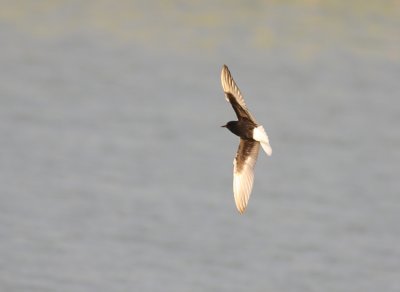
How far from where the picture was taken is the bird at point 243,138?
882cm

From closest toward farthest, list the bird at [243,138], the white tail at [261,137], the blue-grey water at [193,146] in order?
the white tail at [261,137] < the bird at [243,138] < the blue-grey water at [193,146]

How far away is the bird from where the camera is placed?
28.9 feet

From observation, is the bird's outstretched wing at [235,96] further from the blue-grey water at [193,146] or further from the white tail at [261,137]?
the blue-grey water at [193,146]

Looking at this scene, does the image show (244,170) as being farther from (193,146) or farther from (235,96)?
(193,146)

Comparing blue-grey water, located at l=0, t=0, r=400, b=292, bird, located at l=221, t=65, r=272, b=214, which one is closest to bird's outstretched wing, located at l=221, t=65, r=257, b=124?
bird, located at l=221, t=65, r=272, b=214

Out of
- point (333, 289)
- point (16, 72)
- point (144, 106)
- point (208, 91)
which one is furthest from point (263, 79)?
point (333, 289)

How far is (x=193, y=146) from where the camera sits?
14438 mm

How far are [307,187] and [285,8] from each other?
285 inches

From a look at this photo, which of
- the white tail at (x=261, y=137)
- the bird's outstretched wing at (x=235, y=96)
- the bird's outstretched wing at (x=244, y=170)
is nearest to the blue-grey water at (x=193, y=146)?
the bird's outstretched wing at (x=244, y=170)

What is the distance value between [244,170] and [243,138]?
246mm

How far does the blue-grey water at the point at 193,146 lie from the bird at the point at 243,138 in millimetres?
2278

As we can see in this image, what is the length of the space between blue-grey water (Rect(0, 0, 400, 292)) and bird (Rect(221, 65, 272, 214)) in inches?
89.7

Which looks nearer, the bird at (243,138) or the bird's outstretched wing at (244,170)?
the bird at (243,138)

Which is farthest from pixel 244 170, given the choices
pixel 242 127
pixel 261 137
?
pixel 261 137
